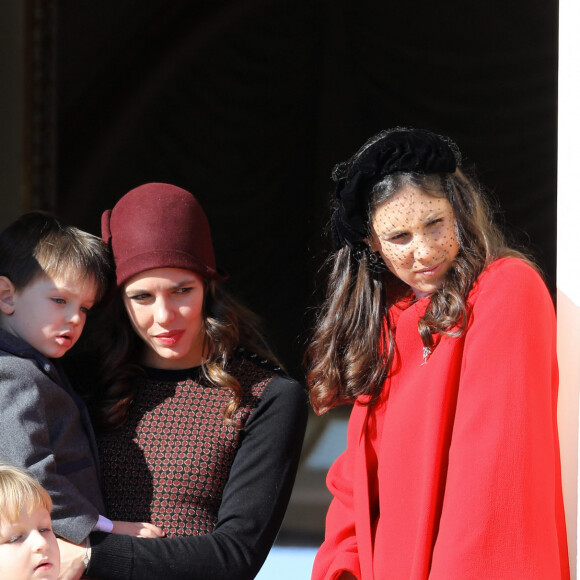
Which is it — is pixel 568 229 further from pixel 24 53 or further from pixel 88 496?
pixel 24 53

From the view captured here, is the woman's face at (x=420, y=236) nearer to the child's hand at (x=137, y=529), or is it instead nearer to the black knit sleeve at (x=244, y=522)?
the black knit sleeve at (x=244, y=522)

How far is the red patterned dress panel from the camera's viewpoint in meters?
2.23

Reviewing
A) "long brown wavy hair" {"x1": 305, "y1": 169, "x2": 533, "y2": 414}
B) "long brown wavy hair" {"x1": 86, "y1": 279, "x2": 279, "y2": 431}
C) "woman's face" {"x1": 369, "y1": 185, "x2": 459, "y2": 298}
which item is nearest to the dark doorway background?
"long brown wavy hair" {"x1": 86, "y1": 279, "x2": 279, "y2": 431}

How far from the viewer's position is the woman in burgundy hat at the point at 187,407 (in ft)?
7.17

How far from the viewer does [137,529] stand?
2.15 m

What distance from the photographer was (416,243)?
2.00m

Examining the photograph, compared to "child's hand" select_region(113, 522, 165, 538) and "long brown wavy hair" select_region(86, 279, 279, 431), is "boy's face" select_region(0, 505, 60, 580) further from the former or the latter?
"long brown wavy hair" select_region(86, 279, 279, 431)

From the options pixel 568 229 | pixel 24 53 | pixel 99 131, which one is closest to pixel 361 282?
pixel 568 229

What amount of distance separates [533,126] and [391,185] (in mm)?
5028

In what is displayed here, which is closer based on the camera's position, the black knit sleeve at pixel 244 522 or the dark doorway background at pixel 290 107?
the black knit sleeve at pixel 244 522

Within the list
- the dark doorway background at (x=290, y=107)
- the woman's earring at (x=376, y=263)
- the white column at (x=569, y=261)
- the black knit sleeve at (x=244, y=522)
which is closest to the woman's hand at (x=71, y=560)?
the black knit sleeve at (x=244, y=522)

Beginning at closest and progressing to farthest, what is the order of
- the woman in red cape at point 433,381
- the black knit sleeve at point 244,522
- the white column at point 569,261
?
the woman in red cape at point 433,381, the white column at point 569,261, the black knit sleeve at point 244,522

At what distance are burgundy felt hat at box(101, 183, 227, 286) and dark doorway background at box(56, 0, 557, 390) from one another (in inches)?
150

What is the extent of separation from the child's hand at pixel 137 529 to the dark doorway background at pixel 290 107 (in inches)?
162
